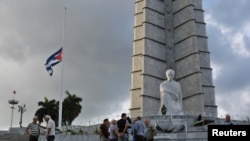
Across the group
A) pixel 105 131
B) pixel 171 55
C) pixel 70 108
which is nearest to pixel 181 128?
pixel 105 131

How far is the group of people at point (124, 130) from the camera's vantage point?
13078 mm

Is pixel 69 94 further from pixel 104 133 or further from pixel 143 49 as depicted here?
pixel 104 133

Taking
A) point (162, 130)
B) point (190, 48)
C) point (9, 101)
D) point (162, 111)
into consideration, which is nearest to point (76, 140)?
A: point (162, 130)

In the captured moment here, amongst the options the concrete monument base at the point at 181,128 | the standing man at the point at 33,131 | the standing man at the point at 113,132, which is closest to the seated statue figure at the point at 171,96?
the concrete monument base at the point at 181,128

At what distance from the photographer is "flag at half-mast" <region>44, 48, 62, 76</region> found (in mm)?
26734

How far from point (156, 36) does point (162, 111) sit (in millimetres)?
12083

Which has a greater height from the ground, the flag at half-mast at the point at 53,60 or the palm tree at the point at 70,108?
the flag at half-mast at the point at 53,60

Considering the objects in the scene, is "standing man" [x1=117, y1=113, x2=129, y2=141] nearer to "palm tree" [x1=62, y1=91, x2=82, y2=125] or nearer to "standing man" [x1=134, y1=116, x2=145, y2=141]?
"standing man" [x1=134, y1=116, x2=145, y2=141]

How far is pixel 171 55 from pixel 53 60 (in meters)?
18.4

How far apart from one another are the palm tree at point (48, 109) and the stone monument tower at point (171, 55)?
11554 mm

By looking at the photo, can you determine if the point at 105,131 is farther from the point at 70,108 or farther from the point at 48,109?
the point at 70,108

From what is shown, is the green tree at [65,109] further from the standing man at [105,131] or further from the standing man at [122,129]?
the standing man at [122,129]

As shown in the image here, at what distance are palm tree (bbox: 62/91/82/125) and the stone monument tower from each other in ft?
35.3

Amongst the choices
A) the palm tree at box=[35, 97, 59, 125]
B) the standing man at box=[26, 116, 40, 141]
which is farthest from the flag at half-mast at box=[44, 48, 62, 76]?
the palm tree at box=[35, 97, 59, 125]
